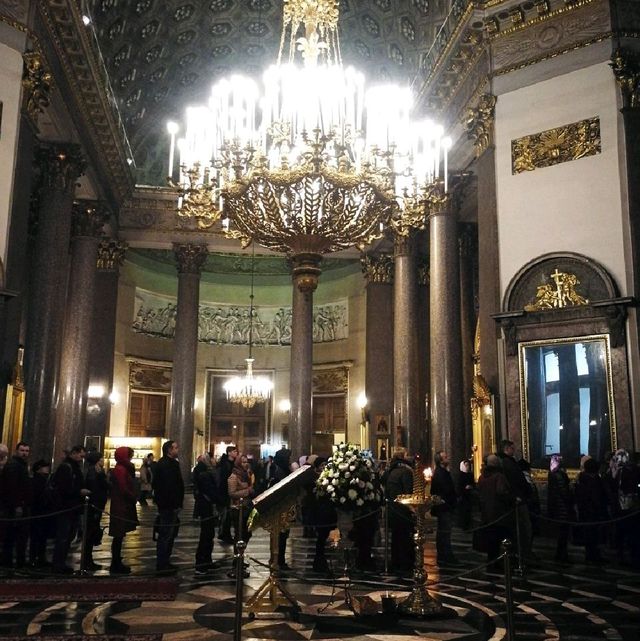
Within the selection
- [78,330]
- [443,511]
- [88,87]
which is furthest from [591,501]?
[78,330]

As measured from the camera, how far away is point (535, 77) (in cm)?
1113

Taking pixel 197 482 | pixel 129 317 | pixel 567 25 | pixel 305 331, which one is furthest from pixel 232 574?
pixel 129 317

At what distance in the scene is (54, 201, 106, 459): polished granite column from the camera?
593 inches

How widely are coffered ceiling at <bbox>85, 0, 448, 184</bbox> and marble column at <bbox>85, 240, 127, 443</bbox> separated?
2.84 metres

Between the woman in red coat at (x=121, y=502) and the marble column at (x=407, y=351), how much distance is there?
27.2ft

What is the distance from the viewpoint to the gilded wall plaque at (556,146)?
1052 cm

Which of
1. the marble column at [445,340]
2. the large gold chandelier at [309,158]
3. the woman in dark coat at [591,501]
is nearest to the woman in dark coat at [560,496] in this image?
the woman in dark coat at [591,501]

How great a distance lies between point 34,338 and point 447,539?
7752 mm

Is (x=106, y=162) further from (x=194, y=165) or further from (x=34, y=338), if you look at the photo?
(x=194, y=165)

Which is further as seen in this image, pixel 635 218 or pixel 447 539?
pixel 635 218

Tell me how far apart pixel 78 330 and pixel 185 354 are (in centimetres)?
387

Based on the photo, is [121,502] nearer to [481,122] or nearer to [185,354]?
[481,122]

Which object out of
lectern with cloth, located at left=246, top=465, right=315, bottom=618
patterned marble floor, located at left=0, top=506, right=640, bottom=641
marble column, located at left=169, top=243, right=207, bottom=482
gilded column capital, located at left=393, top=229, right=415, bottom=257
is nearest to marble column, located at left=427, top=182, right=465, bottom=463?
gilded column capital, located at left=393, top=229, right=415, bottom=257

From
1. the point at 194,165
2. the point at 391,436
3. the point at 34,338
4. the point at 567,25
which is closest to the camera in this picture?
the point at 194,165
